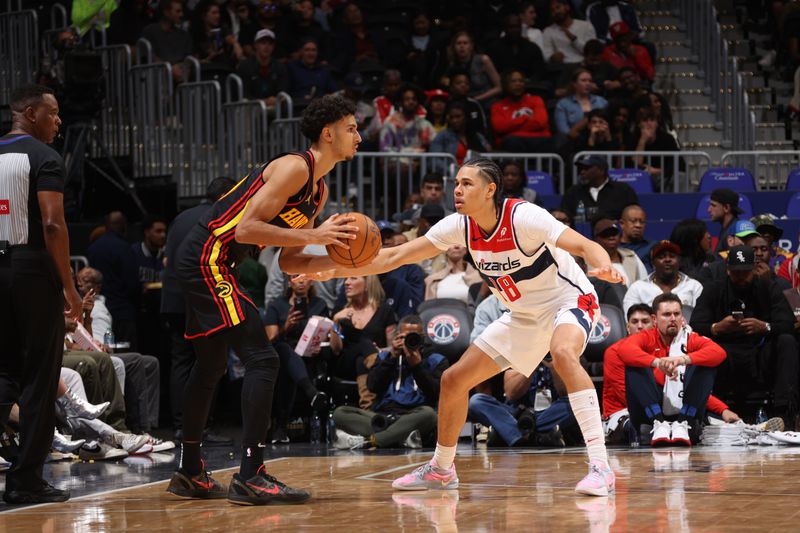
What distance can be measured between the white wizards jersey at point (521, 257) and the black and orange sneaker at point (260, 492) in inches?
63.4

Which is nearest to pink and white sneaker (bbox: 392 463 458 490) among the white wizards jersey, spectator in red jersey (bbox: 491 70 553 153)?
the white wizards jersey

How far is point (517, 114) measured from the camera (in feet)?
50.1

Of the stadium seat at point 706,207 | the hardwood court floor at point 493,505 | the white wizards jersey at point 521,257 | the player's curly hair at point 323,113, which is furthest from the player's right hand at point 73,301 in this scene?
the stadium seat at point 706,207

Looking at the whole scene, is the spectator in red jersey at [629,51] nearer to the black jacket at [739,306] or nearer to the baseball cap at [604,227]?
the baseball cap at [604,227]

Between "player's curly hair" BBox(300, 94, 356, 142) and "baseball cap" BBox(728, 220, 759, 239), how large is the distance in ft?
18.9

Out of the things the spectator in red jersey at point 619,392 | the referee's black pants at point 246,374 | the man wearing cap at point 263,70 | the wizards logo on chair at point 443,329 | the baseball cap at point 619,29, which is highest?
the baseball cap at point 619,29

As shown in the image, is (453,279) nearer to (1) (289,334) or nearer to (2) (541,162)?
(1) (289,334)

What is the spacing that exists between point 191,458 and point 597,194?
7.14 m

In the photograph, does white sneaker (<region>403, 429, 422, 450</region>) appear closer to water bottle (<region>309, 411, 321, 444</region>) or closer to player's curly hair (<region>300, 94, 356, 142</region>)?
water bottle (<region>309, 411, 321, 444</region>)

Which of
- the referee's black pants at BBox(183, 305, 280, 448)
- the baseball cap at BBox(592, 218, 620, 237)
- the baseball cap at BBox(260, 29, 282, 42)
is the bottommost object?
the referee's black pants at BBox(183, 305, 280, 448)

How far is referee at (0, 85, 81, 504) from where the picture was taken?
670cm

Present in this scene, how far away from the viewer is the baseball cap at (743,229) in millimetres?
11531

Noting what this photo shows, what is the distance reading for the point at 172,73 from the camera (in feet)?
46.3

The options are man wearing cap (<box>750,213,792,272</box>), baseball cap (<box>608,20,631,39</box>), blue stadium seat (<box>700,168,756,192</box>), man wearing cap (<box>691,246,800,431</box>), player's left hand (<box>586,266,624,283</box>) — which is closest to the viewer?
player's left hand (<box>586,266,624,283</box>)
